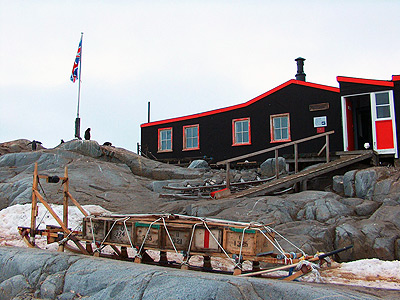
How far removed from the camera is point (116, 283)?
18.2 feet

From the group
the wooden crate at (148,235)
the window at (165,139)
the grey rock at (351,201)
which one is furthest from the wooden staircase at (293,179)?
the window at (165,139)

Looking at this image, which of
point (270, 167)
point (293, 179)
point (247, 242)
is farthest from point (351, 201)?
point (247, 242)

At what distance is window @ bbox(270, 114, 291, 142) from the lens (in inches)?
774

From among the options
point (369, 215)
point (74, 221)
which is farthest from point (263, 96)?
point (74, 221)

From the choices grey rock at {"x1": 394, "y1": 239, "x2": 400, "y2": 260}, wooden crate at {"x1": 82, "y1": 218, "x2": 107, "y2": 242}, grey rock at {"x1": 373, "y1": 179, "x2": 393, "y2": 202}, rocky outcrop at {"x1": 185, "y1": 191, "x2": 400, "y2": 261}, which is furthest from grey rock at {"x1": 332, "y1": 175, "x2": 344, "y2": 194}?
wooden crate at {"x1": 82, "y1": 218, "x2": 107, "y2": 242}

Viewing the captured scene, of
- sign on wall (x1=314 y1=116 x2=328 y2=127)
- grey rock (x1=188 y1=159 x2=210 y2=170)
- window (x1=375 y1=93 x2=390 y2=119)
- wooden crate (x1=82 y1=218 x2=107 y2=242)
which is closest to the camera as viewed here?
wooden crate (x1=82 y1=218 x2=107 y2=242)

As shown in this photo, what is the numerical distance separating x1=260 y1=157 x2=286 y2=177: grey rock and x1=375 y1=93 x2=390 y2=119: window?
4.41 m

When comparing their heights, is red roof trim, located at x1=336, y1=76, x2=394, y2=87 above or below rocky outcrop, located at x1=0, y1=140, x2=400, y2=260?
above

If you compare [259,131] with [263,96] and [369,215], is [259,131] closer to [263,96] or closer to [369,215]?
[263,96]

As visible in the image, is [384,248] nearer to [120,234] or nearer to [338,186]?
[338,186]

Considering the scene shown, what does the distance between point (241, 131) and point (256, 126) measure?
1050 mm

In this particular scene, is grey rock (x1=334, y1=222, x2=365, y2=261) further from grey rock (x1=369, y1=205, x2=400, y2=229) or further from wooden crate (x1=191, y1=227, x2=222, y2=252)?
wooden crate (x1=191, y1=227, x2=222, y2=252)

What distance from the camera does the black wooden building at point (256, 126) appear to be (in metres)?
18.6

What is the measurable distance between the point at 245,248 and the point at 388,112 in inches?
492
